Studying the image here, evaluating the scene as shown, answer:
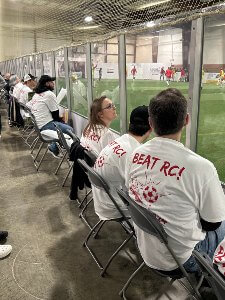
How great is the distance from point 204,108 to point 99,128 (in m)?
3.11

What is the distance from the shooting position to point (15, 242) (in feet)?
8.68

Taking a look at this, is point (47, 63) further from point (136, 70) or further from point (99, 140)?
point (99, 140)

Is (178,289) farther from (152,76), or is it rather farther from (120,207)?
(152,76)

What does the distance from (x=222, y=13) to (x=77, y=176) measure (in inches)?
72.5

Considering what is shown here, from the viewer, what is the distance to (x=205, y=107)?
9.09 metres

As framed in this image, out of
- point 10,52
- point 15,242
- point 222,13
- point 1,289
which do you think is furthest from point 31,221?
point 10,52

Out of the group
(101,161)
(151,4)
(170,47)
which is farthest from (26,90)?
(101,161)

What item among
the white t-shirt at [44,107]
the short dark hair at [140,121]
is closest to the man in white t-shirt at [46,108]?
the white t-shirt at [44,107]

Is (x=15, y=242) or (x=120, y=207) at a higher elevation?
(x=120, y=207)

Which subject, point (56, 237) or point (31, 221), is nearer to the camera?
point (56, 237)

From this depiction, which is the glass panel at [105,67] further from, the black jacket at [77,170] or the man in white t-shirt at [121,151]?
the man in white t-shirt at [121,151]

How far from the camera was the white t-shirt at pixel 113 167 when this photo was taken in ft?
6.52

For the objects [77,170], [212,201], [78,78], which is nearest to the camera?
[212,201]

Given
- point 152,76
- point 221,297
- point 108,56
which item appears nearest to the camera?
point 221,297
